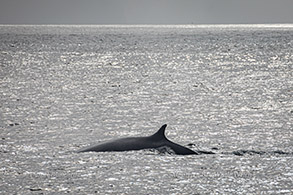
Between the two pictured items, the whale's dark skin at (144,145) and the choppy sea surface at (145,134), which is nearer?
the choppy sea surface at (145,134)

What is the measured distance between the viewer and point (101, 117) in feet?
78.8

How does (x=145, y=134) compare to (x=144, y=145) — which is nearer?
(x=144, y=145)

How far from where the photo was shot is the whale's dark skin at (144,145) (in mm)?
16453

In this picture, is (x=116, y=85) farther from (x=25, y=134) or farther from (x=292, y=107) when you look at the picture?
(x=25, y=134)

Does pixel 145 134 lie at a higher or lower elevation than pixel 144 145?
lower

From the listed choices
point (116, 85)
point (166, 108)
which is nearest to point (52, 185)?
point (166, 108)

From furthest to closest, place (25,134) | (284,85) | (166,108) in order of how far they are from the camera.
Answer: (284,85) → (166,108) → (25,134)

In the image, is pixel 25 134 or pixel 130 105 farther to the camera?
pixel 130 105

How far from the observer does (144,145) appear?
16625 mm

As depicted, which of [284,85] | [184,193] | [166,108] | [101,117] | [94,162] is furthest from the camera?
[284,85]

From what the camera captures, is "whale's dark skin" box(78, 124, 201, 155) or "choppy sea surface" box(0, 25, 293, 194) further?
"whale's dark skin" box(78, 124, 201, 155)

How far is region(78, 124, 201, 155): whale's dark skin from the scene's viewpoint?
16453mm

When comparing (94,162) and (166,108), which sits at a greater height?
(94,162)

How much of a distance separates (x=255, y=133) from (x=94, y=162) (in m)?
6.48
